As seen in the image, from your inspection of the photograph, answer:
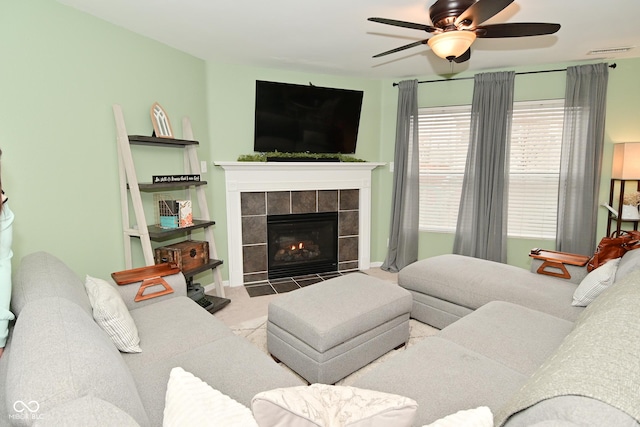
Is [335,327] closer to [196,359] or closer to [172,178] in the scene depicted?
[196,359]

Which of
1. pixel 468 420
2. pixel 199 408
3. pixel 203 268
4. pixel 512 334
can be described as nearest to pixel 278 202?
pixel 203 268

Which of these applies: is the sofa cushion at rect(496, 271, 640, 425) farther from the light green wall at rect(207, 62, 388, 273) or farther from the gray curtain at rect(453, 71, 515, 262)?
the light green wall at rect(207, 62, 388, 273)

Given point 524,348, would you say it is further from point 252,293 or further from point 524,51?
point 524,51

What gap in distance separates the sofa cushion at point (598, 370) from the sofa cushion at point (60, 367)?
41.5 inches

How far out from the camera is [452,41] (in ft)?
7.13

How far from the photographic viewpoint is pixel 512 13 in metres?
2.53

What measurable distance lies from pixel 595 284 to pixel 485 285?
2.20 feet

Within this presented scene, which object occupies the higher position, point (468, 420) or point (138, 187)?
point (138, 187)

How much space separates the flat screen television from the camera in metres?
3.88

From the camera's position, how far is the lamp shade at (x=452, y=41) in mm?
2150

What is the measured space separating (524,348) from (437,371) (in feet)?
1.79

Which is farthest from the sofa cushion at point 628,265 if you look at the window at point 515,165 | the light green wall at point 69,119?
the light green wall at point 69,119

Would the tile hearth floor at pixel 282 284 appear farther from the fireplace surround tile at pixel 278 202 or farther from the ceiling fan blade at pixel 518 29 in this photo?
the ceiling fan blade at pixel 518 29

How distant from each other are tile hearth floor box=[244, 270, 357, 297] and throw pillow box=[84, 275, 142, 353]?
2.05 metres
